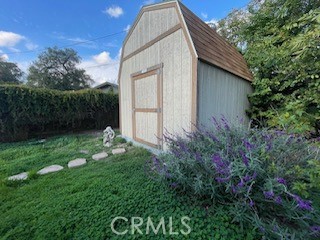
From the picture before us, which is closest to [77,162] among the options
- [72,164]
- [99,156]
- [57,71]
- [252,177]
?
[72,164]

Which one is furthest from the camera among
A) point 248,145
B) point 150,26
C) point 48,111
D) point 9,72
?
point 9,72

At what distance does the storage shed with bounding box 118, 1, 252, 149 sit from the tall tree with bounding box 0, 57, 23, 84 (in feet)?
73.6

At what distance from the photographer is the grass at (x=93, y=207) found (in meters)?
1.61

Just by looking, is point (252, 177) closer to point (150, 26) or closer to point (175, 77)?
point (175, 77)

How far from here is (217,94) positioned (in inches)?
140

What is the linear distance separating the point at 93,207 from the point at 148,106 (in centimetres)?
286

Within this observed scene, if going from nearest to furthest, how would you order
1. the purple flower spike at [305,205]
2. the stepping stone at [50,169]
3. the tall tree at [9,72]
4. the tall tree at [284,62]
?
1. the purple flower spike at [305,205]
2. the stepping stone at [50,169]
3. the tall tree at [284,62]
4. the tall tree at [9,72]

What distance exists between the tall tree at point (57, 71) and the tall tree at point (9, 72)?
2.14 m

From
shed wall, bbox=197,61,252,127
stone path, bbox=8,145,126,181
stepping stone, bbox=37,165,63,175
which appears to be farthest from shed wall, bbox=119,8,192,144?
stepping stone, bbox=37,165,63,175

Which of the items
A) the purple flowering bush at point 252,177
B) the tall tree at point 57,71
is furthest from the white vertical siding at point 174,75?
the tall tree at point 57,71

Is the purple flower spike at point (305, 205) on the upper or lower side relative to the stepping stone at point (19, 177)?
upper

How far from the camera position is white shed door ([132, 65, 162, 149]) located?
400cm

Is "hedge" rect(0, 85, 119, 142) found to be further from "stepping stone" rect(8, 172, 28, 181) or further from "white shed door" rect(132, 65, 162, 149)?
"white shed door" rect(132, 65, 162, 149)

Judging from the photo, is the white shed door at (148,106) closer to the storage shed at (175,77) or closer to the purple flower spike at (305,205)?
the storage shed at (175,77)
